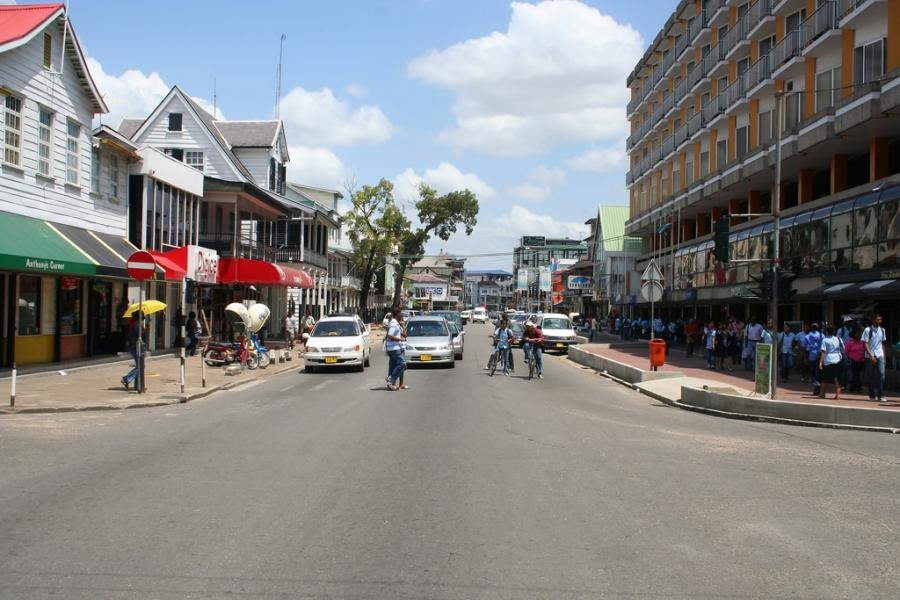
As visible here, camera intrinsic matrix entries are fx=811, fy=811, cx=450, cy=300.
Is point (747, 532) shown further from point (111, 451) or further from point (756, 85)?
point (756, 85)

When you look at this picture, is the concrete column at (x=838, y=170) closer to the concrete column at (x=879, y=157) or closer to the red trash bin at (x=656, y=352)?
the concrete column at (x=879, y=157)

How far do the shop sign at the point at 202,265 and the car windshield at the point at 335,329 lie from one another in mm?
5615

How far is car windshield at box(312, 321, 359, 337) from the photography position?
25.1 metres

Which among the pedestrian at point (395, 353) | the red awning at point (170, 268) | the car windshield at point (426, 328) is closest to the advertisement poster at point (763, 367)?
the pedestrian at point (395, 353)

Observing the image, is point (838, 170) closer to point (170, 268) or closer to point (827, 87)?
point (827, 87)

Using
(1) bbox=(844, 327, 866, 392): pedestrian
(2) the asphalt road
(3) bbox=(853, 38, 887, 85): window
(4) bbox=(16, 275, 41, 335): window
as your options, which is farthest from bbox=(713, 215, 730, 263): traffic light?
(4) bbox=(16, 275, 41, 335): window

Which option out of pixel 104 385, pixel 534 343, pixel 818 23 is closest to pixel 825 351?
pixel 534 343

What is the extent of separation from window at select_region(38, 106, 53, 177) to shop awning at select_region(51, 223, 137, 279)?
1.50 meters

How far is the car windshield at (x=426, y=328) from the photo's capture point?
89.5 feet

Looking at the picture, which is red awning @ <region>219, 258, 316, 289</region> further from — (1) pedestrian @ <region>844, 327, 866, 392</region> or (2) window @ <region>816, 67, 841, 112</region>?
(1) pedestrian @ <region>844, 327, 866, 392</region>

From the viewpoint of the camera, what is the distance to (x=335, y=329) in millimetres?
25484

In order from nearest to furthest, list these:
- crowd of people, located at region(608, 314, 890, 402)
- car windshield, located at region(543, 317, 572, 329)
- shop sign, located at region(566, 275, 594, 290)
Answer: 1. crowd of people, located at region(608, 314, 890, 402)
2. car windshield, located at region(543, 317, 572, 329)
3. shop sign, located at region(566, 275, 594, 290)

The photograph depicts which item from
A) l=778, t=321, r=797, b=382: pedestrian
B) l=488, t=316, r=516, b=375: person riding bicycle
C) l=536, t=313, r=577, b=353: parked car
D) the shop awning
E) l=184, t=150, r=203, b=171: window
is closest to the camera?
the shop awning

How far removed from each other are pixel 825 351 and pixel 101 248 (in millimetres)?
18718
